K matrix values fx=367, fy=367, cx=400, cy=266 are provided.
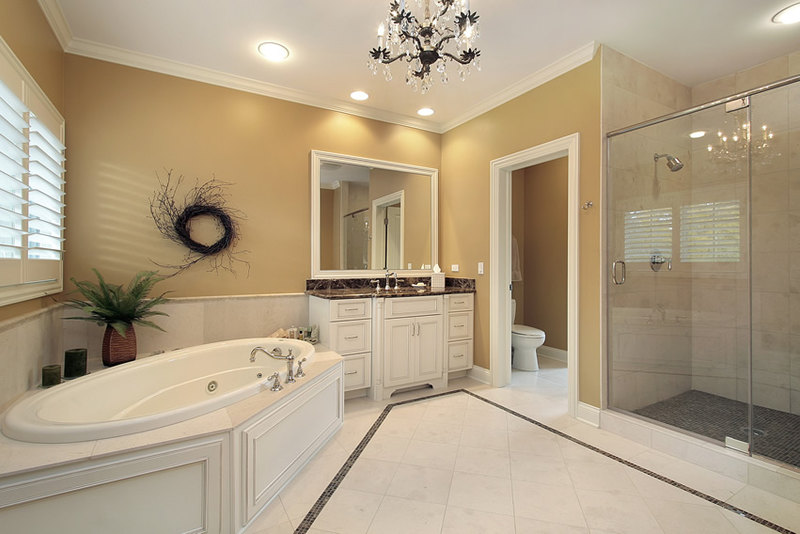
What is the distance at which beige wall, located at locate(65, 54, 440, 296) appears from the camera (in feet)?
8.27

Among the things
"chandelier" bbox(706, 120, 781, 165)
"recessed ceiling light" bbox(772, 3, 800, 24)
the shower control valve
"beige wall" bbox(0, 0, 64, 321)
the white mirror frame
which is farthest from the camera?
the white mirror frame

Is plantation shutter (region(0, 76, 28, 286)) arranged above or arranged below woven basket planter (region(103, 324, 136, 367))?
above

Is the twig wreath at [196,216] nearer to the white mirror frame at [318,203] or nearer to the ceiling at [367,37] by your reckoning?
the white mirror frame at [318,203]

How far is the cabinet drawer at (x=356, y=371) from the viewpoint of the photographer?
2.89 m

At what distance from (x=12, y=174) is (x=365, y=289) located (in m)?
2.40

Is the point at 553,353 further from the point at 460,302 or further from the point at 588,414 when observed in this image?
the point at 588,414

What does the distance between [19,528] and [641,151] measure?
357 cm

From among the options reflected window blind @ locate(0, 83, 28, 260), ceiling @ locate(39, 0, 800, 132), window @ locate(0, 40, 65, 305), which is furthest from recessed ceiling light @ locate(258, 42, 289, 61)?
reflected window blind @ locate(0, 83, 28, 260)

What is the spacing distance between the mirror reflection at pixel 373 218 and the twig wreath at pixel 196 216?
0.77m

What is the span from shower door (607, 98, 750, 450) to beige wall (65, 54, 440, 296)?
232 centimetres

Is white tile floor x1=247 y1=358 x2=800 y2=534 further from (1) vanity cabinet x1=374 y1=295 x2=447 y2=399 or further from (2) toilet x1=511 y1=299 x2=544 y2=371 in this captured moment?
(2) toilet x1=511 y1=299 x2=544 y2=371

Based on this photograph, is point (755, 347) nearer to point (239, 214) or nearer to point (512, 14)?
point (512, 14)

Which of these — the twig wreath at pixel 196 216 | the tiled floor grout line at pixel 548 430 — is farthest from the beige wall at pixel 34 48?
the tiled floor grout line at pixel 548 430

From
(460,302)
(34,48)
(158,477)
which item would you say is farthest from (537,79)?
(158,477)
